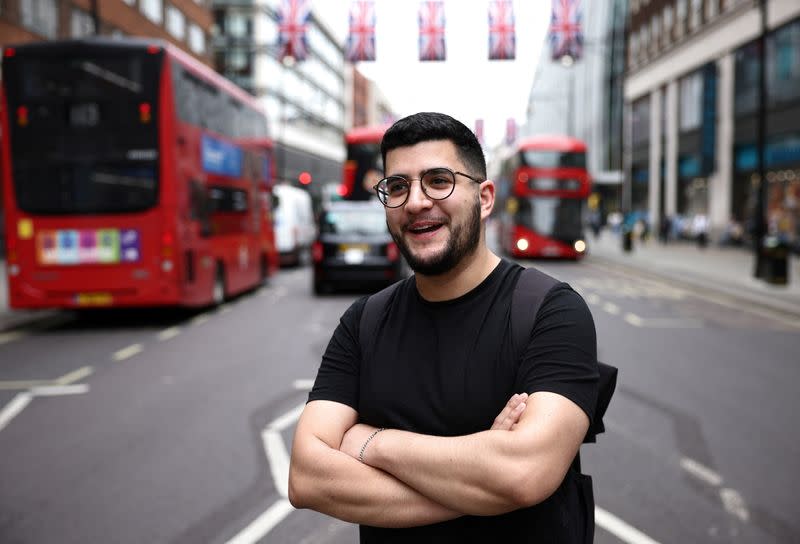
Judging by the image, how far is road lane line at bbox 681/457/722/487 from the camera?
4.78m

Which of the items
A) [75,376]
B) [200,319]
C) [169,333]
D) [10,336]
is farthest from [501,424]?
[200,319]

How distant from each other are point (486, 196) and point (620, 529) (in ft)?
7.89

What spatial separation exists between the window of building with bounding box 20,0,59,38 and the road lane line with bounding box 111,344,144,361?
66.1 feet

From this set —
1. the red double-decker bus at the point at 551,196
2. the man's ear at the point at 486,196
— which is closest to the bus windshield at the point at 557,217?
the red double-decker bus at the point at 551,196

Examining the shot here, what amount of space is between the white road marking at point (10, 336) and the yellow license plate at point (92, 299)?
36.5 inches

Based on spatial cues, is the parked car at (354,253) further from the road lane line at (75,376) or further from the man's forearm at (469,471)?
the man's forearm at (469,471)

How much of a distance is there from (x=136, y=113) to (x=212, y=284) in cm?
346

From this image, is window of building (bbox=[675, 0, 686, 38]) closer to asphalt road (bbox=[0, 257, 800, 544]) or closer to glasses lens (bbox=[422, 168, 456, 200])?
asphalt road (bbox=[0, 257, 800, 544])

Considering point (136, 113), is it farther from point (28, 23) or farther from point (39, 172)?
point (28, 23)

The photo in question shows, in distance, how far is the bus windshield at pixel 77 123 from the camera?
11.3 m

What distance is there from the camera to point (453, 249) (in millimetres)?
2133

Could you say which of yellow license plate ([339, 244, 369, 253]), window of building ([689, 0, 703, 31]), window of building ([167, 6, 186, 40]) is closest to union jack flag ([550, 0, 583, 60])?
yellow license plate ([339, 244, 369, 253])

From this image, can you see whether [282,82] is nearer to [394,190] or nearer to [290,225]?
[290,225]

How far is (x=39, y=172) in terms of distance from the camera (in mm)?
11367
